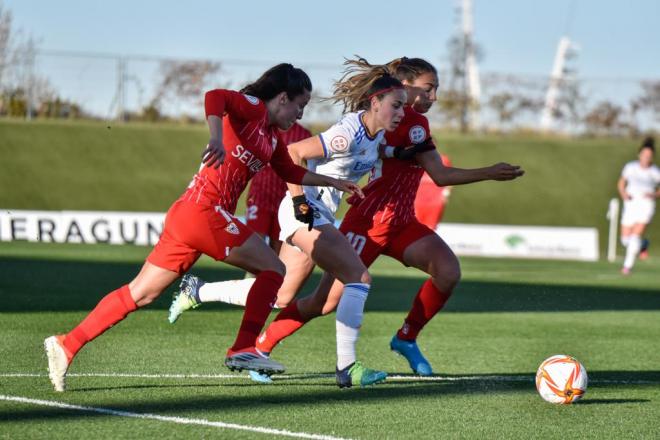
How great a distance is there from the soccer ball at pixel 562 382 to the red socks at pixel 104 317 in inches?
100

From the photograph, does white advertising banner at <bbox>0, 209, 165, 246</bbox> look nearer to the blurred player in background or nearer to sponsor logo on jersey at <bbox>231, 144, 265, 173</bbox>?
the blurred player in background

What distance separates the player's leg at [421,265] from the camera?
8242mm

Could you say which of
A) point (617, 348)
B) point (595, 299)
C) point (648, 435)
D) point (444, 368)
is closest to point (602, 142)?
point (595, 299)

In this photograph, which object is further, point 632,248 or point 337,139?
point 632,248

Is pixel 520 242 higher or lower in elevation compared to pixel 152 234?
lower

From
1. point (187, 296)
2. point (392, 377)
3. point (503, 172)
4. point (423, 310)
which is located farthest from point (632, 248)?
point (503, 172)

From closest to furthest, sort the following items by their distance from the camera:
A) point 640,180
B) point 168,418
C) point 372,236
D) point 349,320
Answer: point 168,418 → point 349,320 → point 372,236 → point 640,180

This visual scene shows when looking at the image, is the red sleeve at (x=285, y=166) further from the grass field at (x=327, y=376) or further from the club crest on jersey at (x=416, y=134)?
the grass field at (x=327, y=376)

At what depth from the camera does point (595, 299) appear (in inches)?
628

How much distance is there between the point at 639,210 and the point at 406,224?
1525 cm

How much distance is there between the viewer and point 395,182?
8.24m

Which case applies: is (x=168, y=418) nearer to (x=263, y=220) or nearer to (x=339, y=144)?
(x=339, y=144)

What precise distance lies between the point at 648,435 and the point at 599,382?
209cm

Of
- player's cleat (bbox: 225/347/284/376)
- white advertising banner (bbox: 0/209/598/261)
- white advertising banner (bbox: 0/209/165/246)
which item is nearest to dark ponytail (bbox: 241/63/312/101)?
player's cleat (bbox: 225/347/284/376)
